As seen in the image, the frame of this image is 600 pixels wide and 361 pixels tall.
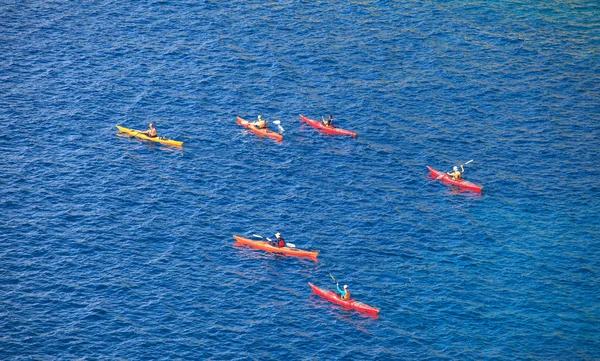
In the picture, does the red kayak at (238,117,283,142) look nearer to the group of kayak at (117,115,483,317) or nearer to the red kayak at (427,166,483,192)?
the group of kayak at (117,115,483,317)

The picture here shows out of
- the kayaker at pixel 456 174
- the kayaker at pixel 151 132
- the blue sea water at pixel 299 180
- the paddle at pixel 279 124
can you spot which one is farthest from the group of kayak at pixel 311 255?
the kayaker at pixel 151 132

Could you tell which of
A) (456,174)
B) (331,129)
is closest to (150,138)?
(331,129)

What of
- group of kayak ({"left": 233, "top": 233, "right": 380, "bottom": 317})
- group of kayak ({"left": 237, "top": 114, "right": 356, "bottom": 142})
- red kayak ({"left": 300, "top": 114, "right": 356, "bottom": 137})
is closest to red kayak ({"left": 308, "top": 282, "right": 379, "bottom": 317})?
group of kayak ({"left": 233, "top": 233, "right": 380, "bottom": 317})

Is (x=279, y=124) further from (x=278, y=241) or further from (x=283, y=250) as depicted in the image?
(x=283, y=250)

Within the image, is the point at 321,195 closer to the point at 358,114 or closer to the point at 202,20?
the point at 358,114

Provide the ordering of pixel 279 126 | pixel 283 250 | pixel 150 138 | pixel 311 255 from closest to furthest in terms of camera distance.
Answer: pixel 311 255
pixel 283 250
pixel 150 138
pixel 279 126
